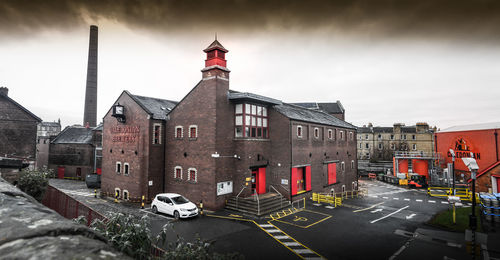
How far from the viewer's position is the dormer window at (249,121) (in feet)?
71.8

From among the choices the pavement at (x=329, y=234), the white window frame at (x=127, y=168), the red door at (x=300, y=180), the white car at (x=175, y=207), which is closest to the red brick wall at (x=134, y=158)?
the white window frame at (x=127, y=168)

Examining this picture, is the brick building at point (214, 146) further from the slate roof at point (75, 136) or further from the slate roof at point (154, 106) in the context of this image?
the slate roof at point (75, 136)

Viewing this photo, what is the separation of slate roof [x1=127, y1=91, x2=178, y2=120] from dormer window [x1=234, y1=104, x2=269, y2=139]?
26.6 feet

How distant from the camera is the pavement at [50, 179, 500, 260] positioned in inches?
478

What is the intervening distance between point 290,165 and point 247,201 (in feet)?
17.1

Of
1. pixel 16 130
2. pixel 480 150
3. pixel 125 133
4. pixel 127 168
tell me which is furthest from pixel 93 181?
pixel 480 150

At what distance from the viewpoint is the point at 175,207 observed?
17938 mm

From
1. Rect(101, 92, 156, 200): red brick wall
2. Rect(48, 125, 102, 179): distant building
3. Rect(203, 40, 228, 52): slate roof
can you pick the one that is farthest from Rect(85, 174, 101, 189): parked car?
Rect(203, 40, 228, 52): slate roof

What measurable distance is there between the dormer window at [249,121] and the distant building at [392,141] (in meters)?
51.4

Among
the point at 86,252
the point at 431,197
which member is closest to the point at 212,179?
the point at 86,252

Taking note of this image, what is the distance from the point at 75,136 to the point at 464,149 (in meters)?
62.7

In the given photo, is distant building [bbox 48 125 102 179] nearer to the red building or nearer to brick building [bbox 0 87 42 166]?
brick building [bbox 0 87 42 166]

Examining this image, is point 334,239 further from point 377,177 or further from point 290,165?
point 377,177

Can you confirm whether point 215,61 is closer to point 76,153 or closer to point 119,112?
point 119,112
